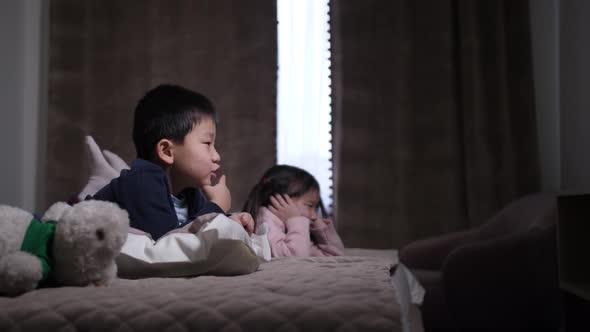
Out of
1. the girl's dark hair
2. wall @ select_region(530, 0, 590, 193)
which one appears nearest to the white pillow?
the girl's dark hair

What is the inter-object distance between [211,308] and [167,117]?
3.42ft

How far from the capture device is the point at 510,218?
2260mm

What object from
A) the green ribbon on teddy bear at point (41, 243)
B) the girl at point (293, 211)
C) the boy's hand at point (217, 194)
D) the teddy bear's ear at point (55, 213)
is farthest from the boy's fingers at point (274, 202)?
the green ribbon on teddy bear at point (41, 243)

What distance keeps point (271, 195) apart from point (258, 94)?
89 cm

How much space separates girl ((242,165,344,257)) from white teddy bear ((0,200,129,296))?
1.11m

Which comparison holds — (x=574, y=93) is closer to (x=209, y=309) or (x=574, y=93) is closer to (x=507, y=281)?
(x=507, y=281)

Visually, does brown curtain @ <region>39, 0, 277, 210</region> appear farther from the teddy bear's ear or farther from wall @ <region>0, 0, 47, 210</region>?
the teddy bear's ear

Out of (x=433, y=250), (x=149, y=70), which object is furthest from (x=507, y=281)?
(x=149, y=70)

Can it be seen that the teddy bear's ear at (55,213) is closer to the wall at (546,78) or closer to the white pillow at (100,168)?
the white pillow at (100,168)

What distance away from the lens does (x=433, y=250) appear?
2.38m

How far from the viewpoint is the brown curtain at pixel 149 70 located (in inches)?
115

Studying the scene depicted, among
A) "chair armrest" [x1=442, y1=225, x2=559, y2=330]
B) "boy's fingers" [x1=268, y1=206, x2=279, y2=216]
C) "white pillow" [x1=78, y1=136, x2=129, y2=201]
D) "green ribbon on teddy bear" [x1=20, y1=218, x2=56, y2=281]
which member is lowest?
"chair armrest" [x1=442, y1=225, x2=559, y2=330]

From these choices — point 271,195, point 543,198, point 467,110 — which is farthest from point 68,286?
point 467,110

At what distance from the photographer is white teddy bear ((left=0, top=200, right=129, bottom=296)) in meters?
0.89
